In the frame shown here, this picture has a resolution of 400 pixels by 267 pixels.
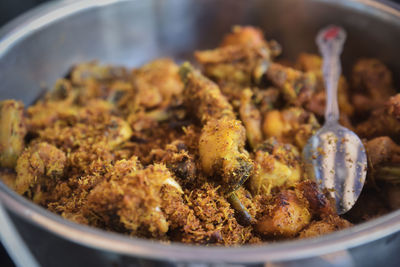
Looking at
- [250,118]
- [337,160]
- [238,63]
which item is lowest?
[337,160]

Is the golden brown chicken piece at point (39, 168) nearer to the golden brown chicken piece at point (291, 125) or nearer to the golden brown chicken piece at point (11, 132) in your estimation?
the golden brown chicken piece at point (11, 132)

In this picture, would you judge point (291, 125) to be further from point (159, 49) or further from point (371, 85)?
point (159, 49)

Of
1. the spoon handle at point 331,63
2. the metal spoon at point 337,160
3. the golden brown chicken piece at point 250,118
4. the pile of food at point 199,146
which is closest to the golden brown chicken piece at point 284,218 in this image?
the pile of food at point 199,146

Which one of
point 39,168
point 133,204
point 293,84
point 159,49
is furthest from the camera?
point 159,49

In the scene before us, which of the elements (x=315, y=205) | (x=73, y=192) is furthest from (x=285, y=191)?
(x=73, y=192)

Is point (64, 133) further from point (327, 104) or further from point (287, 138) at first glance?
point (327, 104)

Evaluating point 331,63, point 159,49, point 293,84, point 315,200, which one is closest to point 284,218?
point 315,200

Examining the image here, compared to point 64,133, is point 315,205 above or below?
below
